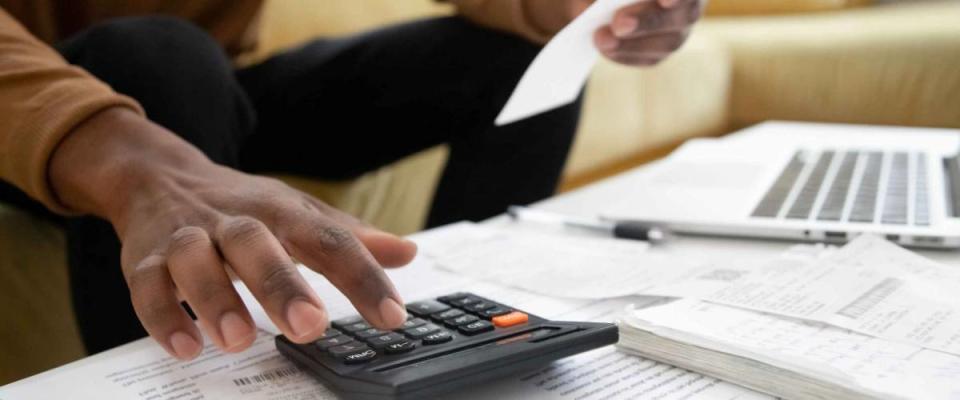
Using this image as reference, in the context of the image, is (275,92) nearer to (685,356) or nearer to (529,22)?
(529,22)

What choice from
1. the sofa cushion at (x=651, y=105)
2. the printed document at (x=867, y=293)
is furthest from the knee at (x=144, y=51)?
the sofa cushion at (x=651, y=105)

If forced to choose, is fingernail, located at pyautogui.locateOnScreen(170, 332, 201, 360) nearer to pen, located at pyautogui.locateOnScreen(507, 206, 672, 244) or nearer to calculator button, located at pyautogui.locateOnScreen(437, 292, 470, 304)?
calculator button, located at pyautogui.locateOnScreen(437, 292, 470, 304)

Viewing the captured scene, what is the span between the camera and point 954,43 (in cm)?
167

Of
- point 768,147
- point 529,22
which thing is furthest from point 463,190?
point 768,147

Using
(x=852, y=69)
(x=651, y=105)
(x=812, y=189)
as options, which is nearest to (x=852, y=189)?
(x=812, y=189)

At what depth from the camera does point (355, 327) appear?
1.36 ft

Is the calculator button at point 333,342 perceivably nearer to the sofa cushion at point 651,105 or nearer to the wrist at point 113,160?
the wrist at point 113,160

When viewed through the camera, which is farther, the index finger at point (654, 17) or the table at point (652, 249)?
the index finger at point (654, 17)

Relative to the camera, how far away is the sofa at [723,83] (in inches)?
53.1

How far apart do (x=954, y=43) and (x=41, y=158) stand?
5.32 feet

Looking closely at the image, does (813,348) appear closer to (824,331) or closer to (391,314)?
(824,331)

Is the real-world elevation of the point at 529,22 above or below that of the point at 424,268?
above

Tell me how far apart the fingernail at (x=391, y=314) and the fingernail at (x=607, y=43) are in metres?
0.36

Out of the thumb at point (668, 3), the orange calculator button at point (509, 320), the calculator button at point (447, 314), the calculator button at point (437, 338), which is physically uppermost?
the thumb at point (668, 3)
